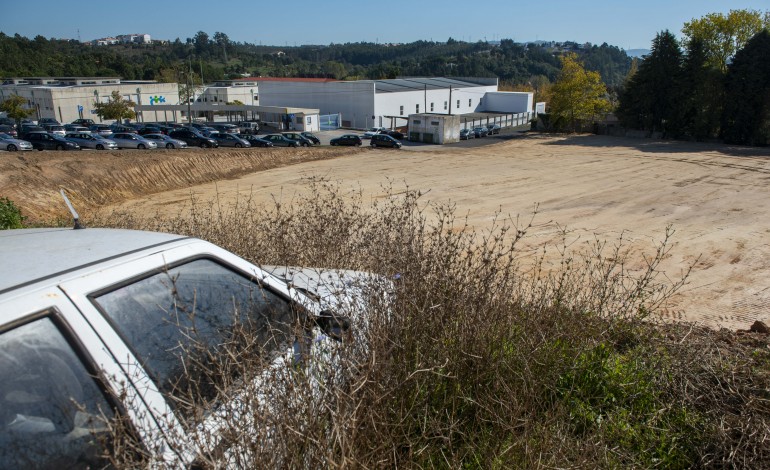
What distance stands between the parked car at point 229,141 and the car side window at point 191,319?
40.6m

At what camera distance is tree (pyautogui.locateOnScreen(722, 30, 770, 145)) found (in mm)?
42562

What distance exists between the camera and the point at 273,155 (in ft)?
119

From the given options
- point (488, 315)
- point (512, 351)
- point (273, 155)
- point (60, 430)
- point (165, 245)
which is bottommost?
point (273, 155)

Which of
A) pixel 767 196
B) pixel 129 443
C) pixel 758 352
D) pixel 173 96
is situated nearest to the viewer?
pixel 129 443

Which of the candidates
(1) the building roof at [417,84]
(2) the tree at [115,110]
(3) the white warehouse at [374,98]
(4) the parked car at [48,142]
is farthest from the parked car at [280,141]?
(2) the tree at [115,110]

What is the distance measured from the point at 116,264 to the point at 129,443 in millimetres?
776

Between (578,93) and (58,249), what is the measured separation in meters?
56.0

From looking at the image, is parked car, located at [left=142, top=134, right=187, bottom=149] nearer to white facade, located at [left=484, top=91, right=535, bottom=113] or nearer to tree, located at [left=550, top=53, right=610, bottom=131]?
tree, located at [left=550, top=53, right=610, bottom=131]

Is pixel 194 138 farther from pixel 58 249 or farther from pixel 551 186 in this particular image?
pixel 58 249

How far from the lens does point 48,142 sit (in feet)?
120

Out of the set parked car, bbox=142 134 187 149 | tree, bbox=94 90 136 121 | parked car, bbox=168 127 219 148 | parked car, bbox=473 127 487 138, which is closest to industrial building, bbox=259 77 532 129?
parked car, bbox=473 127 487 138

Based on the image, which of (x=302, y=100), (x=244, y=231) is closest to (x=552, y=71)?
(x=302, y=100)

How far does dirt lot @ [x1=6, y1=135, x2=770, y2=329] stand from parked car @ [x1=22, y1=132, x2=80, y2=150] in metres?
9.11

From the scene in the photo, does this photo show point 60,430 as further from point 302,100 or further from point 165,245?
point 302,100
